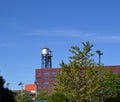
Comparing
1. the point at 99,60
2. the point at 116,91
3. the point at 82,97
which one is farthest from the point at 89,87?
the point at 116,91

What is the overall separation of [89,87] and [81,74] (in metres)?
1.90

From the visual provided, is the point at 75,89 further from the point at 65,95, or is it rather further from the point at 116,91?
the point at 116,91

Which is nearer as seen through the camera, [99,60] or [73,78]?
[73,78]

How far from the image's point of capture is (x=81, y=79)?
47.6 metres

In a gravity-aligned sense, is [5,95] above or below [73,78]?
below

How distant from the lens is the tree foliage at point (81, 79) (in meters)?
47.1

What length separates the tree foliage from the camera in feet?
155

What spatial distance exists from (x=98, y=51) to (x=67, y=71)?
8184 millimetres

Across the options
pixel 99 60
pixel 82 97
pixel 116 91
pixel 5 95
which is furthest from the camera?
pixel 116 91

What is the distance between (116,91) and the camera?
58.0m

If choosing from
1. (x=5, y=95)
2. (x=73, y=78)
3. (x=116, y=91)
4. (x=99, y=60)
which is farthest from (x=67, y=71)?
(x=5, y=95)

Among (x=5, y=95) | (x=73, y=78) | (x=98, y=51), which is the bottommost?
(x=5, y=95)

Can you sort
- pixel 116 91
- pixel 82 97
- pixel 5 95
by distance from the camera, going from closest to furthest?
pixel 5 95 → pixel 82 97 → pixel 116 91

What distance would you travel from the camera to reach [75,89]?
154 ft
